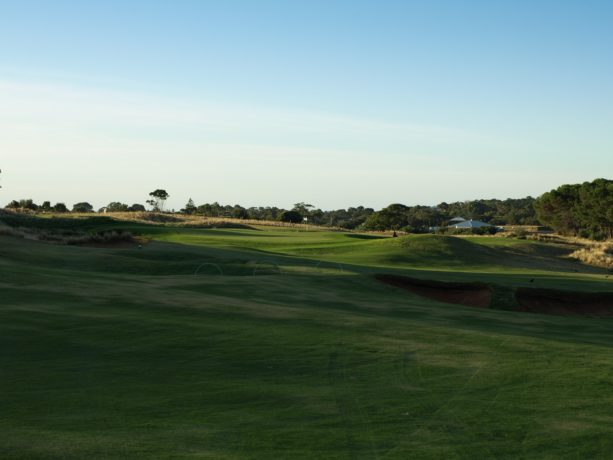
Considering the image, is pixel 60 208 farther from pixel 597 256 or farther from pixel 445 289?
pixel 445 289

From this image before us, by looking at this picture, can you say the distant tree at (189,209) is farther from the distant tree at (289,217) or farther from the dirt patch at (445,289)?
the dirt patch at (445,289)

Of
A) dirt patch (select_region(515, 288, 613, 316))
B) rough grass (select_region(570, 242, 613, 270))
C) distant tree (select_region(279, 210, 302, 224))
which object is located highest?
distant tree (select_region(279, 210, 302, 224))

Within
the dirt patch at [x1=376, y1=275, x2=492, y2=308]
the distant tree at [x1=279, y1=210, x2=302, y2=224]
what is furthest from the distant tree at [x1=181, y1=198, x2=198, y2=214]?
the dirt patch at [x1=376, y1=275, x2=492, y2=308]

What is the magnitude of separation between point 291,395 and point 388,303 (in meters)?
13.4

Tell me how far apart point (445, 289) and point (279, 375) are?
70.0ft

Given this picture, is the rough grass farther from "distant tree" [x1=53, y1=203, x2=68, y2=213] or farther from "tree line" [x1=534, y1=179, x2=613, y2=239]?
"distant tree" [x1=53, y1=203, x2=68, y2=213]

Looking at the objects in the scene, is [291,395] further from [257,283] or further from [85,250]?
[85,250]

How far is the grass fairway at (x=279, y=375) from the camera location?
27.5 feet

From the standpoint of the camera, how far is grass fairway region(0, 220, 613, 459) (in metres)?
8.38

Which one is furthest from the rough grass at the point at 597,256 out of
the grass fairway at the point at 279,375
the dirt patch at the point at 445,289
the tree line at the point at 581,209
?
the grass fairway at the point at 279,375

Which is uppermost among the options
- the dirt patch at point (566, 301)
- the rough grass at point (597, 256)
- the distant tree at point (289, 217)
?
the distant tree at point (289, 217)

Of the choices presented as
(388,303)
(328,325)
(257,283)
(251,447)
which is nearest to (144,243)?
(257,283)

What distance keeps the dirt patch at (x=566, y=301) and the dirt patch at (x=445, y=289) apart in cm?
155

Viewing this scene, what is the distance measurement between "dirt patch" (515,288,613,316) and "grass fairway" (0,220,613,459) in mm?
7961
